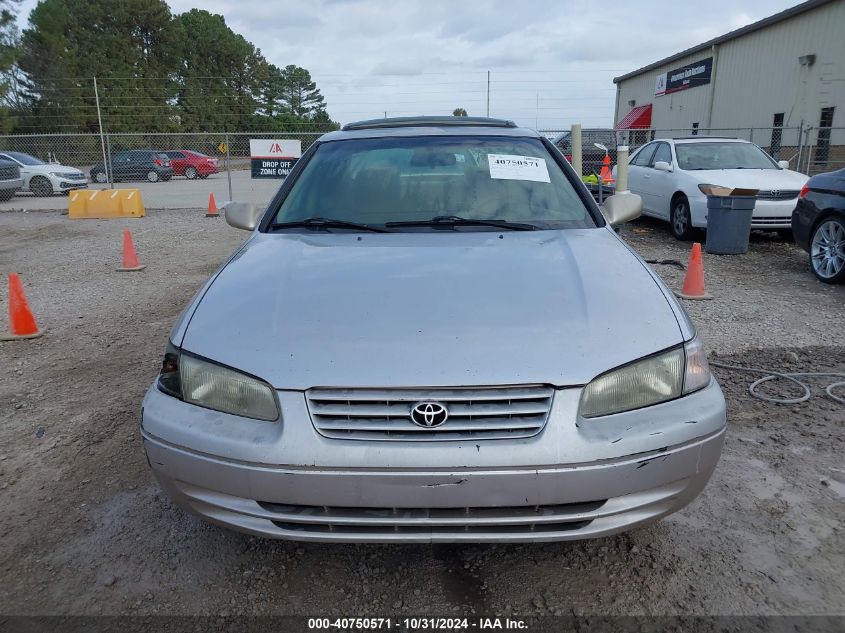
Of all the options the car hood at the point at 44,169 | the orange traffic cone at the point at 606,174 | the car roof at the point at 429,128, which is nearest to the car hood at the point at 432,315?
the car roof at the point at 429,128

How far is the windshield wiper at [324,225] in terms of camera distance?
3.02 m

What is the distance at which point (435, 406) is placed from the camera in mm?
1913

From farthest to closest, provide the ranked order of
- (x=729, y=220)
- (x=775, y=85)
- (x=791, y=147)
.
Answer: (x=775, y=85), (x=791, y=147), (x=729, y=220)

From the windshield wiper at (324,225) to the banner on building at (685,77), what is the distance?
89.1 ft

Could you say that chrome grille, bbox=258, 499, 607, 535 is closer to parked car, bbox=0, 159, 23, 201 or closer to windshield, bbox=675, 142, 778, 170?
windshield, bbox=675, 142, 778, 170

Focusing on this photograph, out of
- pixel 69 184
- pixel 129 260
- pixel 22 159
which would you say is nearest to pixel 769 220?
pixel 129 260

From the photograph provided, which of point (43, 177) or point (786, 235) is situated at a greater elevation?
point (43, 177)

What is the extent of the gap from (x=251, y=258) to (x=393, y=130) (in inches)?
57.4

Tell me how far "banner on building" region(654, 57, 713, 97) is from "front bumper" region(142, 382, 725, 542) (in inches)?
1100

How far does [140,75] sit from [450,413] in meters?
58.7

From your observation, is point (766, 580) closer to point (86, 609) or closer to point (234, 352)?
point (234, 352)

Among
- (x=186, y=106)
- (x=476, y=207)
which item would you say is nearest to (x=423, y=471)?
(x=476, y=207)

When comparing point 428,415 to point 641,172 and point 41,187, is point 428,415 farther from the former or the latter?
point 41,187

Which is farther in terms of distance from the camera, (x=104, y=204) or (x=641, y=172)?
(x=104, y=204)
